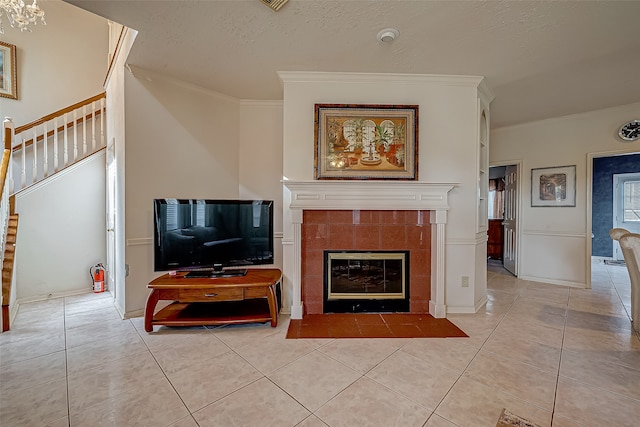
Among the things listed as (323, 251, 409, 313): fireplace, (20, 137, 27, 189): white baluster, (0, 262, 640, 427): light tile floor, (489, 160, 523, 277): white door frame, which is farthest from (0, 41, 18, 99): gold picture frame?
(489, 160, 523, 277): white door frame

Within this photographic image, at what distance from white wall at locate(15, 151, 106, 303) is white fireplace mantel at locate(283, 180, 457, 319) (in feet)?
9.51

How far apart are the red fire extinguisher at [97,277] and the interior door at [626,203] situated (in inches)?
381

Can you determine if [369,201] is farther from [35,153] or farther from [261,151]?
[35,153]

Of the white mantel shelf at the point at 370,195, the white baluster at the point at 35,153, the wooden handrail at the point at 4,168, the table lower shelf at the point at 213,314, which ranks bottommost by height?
the table lower shelf at the point at 213,314

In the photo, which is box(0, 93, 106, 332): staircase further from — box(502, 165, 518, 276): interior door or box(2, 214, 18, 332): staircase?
box(502, 165, 518, 276): interior door

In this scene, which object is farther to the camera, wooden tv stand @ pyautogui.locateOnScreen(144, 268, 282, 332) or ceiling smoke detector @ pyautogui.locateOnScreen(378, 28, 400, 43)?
wooden tv stand @ pyautogui.locateOnScreen(144, 268, 282, 332)

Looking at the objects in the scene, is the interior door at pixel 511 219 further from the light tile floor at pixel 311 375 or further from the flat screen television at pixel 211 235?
the flat screen television at pixel 211 235

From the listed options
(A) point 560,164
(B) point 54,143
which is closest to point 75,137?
(B) point 54,143

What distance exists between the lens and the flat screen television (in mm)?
A: 2352

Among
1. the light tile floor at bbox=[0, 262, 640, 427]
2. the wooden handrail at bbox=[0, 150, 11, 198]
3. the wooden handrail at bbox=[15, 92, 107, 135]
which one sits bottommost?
the light tile floor at bbox=[0, 262, 640, 427]

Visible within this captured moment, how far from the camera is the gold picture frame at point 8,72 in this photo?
3.34 m

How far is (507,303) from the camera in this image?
117 inches

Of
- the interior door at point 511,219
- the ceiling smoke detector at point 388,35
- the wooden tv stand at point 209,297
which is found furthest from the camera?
the interior door at point 511,219

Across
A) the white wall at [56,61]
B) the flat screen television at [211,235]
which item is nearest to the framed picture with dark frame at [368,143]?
the flat screen television at [211,235]
